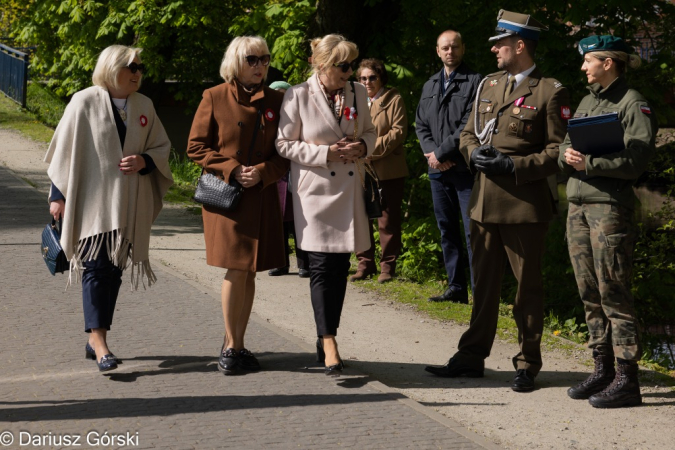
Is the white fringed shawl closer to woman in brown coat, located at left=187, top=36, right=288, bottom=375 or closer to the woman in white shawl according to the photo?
the woman in white shawl

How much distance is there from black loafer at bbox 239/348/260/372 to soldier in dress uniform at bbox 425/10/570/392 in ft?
4.73

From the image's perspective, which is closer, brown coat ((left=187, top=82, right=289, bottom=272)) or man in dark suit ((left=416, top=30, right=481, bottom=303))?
brown coat ((left=187, top=82, right=289, bottom=272))

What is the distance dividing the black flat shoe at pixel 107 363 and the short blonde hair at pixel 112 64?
5.52ft

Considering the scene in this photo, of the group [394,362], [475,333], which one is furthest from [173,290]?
[475,333]

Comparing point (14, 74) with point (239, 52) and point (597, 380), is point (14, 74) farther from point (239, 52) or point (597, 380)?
point (597, 380)

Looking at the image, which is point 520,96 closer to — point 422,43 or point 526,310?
point 526,310

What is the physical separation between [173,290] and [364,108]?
3.01 metres

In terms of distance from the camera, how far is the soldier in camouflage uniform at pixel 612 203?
18.8 feet

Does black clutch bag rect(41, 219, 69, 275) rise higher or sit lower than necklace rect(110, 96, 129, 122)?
lower

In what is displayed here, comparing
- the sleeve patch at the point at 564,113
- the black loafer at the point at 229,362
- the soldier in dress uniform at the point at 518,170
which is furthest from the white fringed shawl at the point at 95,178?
the sleeve patch at the point at 564,113

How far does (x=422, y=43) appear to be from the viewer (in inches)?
451

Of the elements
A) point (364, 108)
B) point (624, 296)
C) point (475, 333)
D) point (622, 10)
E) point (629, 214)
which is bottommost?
point (475, 333)

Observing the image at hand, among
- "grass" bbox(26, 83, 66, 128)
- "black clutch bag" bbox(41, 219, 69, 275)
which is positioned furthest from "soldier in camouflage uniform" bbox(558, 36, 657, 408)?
"grass" bbox(26, 83, 66, 128)

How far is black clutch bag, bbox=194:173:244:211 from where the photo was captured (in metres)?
6.21
